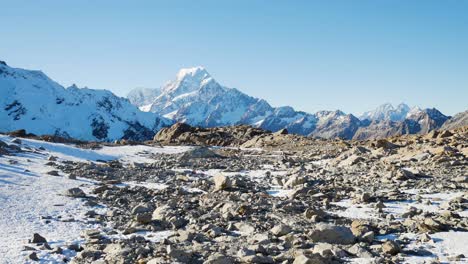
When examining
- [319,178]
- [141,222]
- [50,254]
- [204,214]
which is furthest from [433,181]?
[50,254]

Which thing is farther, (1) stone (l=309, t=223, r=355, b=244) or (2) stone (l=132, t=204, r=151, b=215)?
(2) stone (l=132, t=204, r=151, b=215)

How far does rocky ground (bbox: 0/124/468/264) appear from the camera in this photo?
475 inches

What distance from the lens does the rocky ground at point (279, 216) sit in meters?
12.1

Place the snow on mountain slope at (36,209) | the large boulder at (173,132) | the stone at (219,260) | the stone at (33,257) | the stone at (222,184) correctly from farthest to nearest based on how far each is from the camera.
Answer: the large boulder at (173,132), the stone at (222,184), the snow on mountain slope at (36,209), the stone at (33,257), the stone at (219,260)

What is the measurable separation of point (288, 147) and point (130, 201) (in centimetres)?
3815

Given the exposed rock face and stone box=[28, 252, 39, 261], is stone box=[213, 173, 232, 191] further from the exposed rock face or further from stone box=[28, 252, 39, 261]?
the exposed rock face

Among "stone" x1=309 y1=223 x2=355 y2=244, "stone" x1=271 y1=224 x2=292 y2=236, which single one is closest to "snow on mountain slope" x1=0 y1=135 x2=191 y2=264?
"stone" x1=271 y1=224 x2=292 y2=236

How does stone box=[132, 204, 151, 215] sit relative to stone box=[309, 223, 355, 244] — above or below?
below

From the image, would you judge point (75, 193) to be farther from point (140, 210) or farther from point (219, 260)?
point (219, 260)

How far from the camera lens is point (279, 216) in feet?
54.1

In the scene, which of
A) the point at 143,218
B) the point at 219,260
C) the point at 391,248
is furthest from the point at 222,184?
the point at 391,248

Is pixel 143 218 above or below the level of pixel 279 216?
below

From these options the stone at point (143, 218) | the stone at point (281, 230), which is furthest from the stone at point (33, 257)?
the stone at point (281, 230)

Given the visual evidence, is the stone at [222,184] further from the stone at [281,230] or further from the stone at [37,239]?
the stone at [37,239]
